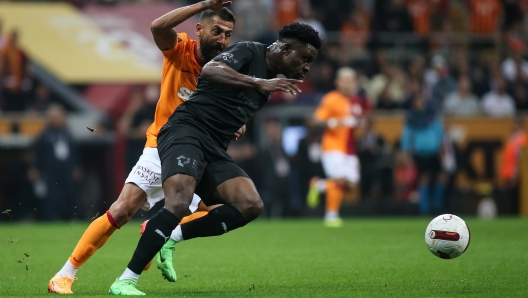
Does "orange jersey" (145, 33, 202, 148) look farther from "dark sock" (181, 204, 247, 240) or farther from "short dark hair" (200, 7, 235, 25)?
"dark sock" (181, 204, 247, 240)

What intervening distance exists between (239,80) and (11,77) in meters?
12.0

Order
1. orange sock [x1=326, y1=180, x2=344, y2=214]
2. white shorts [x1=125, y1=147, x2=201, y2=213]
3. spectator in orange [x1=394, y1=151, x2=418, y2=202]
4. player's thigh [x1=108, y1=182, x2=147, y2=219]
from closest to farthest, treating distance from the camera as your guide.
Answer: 1. player's thigh [x1=108, y1=182, x2=147, y2=219]
2. white shorts [x1=125, y1=147, x2=201, y2=213]
3. orange sock [x1=326, y1=180, x2=344, y2=214]
4. spectator in orange [x1=394, y1=151, x2=418, y2=202]

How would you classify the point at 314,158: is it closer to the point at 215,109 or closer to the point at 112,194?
the point at 112,194

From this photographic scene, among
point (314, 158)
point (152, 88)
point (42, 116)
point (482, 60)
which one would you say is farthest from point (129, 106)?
point (482, 60)

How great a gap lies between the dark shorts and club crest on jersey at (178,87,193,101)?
67cm

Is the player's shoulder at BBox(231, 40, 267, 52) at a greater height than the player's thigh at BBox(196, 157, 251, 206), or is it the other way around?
the player's shoulder at BBox(231, 40, 267, 52)

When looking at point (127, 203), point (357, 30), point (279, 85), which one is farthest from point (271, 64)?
point (357, 30)

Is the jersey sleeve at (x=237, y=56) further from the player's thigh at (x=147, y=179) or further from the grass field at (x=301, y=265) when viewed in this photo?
the grass field at (x=301, y=265)

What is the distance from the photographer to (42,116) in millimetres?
16922

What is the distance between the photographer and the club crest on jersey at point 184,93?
7081 mm

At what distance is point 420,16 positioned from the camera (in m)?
21.8

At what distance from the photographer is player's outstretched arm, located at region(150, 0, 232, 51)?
6.36 meters

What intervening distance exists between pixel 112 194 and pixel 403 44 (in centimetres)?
837

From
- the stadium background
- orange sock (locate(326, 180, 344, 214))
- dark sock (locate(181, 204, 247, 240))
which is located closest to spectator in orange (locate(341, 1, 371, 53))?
the stadium background
